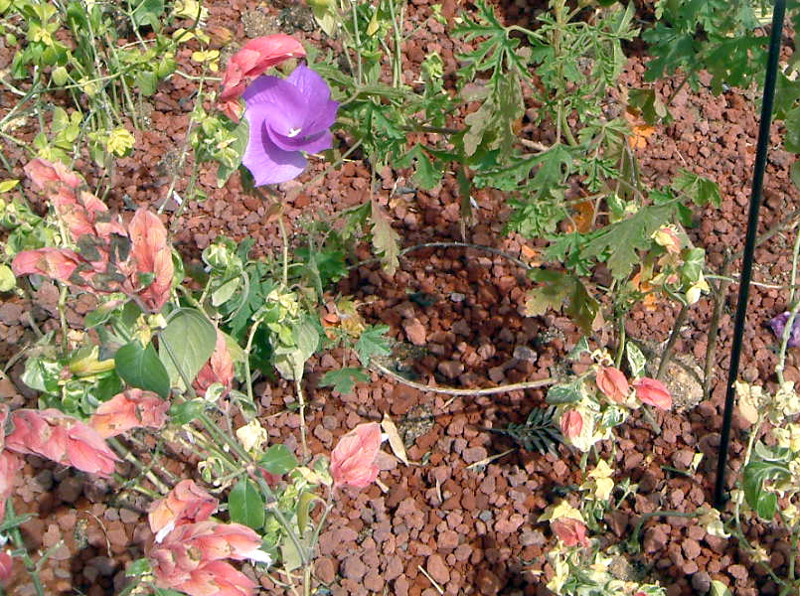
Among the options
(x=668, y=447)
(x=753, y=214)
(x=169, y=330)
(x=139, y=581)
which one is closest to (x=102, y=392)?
(x=169, y=330)

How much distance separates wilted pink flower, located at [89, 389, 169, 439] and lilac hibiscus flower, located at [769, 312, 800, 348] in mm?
1418

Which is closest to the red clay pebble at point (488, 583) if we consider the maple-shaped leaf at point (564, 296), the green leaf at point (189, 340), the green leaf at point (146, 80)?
the maple-shaped leaf at point (564, 296)

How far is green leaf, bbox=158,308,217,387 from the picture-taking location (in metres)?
1.29

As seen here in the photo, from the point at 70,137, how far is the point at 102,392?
2.33 feet

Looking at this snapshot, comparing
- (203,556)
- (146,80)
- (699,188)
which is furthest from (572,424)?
(146,80)

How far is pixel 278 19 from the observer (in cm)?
287

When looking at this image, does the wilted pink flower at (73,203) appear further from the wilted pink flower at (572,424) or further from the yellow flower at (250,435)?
the wilted pink flower at (572,424)

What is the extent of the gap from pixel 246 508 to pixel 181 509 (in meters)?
0.09

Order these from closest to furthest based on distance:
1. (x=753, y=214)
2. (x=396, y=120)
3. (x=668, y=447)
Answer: (x=753, y=214) → (x=396, y=120) → (x=668, y=447)

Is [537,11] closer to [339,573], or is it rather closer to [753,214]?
[753,214]

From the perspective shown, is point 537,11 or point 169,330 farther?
point 537,11

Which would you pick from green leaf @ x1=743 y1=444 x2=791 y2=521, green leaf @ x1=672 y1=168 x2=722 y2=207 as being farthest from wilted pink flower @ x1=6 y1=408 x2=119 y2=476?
green leaf @ x1=672 y1=168 x2=722 y2=207

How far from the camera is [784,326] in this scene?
2143 millimetres

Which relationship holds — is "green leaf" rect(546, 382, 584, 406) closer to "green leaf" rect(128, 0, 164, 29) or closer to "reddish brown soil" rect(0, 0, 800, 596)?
"reddish brown soil" rect(0, 0, 800, 596)
